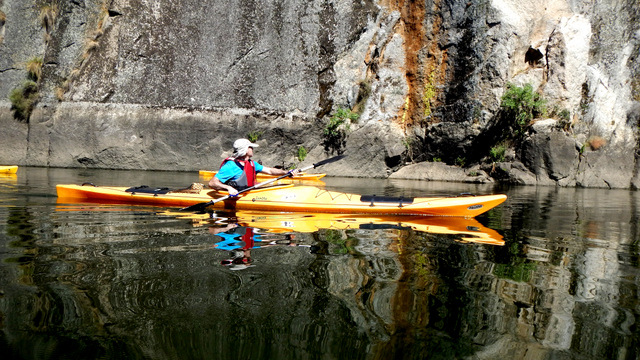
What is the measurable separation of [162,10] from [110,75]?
3.04 metres

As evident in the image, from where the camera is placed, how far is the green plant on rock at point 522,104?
55.1 feet

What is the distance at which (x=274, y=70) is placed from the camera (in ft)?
59.9

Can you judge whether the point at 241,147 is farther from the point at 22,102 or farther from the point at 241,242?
the point at 22,102

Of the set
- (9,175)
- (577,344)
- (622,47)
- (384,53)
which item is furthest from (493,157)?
(577,344)

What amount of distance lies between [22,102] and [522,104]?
54.1ft

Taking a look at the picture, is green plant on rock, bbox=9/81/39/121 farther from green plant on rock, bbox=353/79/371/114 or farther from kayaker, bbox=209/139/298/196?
kayaker, bbox=209/139/298/196

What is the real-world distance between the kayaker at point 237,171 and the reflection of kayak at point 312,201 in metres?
0.19

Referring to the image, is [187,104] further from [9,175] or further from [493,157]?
[493,157]

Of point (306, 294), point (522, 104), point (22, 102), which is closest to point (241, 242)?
point (306, 294)

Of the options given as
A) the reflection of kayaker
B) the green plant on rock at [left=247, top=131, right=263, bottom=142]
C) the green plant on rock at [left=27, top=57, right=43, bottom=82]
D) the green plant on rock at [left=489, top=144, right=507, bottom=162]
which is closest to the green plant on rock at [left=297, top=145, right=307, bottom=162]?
the green plant on rock at [left=247, top=131, right=263, bottom=142]

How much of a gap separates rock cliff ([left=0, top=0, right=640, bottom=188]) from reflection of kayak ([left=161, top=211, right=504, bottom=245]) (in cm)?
1099

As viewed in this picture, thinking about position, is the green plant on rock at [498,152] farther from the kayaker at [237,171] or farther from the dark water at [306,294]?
the dark water at [306,294]

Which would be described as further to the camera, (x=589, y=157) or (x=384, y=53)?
(x=384, y=53)

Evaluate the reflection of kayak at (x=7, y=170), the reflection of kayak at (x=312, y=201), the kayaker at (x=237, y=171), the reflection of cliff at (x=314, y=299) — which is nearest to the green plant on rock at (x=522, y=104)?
the reflection of kayak at (x=312, y=201)
